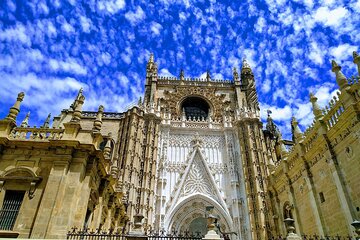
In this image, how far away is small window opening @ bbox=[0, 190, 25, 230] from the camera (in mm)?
10055

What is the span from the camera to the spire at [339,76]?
12664 mm

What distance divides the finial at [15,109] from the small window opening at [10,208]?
325cm

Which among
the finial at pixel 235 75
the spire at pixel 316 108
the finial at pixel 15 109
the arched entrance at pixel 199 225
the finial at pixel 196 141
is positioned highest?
the finial at pixel 235 75

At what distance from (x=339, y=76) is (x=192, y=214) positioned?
695 inches

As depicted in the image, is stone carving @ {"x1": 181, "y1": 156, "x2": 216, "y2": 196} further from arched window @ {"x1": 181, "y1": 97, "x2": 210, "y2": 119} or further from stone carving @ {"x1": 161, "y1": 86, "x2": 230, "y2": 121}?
arched window @ {"x1": 181, "y1": 97, "x2": 210, "y2": 119}

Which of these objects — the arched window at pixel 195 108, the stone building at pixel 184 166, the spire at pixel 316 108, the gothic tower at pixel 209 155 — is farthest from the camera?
the arched window at pixel 195 108

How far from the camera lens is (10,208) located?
34.0 feet

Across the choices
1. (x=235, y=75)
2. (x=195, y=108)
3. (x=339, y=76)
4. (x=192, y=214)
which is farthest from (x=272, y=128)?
(x=339, y=76)

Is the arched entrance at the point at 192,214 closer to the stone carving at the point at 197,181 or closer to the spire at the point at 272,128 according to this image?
the stone carving at the point at 197,181

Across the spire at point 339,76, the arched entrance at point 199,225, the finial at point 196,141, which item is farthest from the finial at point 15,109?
the arched entrance at point 199,225

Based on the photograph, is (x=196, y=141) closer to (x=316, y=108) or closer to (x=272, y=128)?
(x=272, y=128)

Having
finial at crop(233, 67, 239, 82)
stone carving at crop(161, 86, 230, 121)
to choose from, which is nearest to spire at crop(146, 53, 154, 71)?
stone carving at crop(161, 86, 230, 121)

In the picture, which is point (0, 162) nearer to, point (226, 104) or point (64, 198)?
point (64, 198)

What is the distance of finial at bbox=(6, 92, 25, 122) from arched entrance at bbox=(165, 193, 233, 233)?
15.5 metres
